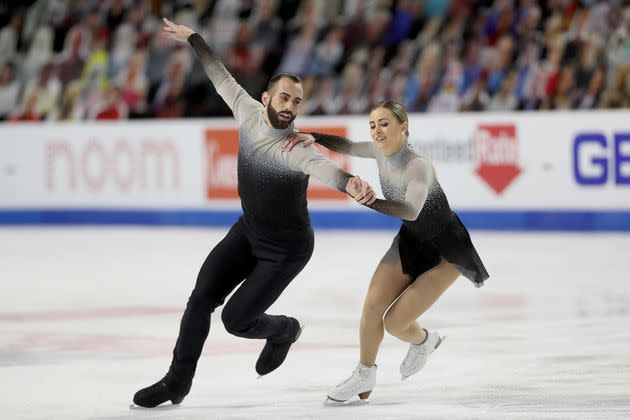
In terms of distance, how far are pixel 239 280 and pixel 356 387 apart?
2.30ft

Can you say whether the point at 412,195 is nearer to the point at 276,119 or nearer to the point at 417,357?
the point at 276,119

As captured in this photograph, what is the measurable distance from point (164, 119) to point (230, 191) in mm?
1394

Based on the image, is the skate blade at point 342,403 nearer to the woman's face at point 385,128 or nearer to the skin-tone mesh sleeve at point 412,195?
the skin-tone mesh sleeve at point 412,195

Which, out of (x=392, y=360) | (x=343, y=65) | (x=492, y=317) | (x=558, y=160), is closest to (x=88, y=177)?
(x=343, y=65)

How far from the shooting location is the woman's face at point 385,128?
5816 millimetres

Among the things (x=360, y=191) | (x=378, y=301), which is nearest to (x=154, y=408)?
(x=378, y=301)

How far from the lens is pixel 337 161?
49.1 feet

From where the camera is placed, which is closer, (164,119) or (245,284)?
(245,284)

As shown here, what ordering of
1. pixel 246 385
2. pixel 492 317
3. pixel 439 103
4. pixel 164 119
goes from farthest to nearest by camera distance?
pixel 164 119 < pixel 439 103 < pixel 492 317 < pixel 246 385

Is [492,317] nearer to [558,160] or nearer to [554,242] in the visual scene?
[554,242]

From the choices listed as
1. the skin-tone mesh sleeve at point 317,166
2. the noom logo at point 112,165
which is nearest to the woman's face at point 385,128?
the skin-tone mesh sleeve at point 317,166

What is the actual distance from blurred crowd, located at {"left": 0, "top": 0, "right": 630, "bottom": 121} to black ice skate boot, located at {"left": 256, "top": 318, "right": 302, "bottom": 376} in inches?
325

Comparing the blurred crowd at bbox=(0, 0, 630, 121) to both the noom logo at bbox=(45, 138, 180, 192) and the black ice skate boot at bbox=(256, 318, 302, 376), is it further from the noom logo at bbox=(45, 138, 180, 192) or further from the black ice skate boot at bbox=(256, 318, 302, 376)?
the black ice skate boot at bbox=(256, 318, 302, 376)

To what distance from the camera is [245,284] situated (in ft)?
19.7
